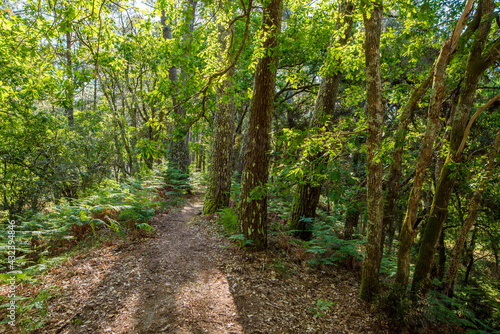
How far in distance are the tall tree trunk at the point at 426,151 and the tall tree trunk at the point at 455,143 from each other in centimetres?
57

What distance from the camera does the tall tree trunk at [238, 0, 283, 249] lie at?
17.2ft

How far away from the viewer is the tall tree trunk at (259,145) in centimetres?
523

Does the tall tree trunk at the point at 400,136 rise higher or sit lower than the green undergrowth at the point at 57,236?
higher

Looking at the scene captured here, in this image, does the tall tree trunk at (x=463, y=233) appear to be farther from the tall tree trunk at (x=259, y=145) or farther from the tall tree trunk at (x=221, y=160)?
the tall tree trunk at (x=221, y=160)

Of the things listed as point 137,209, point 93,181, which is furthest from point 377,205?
point 93,181

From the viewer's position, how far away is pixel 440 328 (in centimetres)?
421

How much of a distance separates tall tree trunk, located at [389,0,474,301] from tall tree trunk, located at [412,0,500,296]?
57 cm

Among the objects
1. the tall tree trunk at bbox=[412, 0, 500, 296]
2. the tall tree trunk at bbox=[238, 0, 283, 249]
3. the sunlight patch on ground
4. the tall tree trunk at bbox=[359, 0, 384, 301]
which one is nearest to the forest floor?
the sunlight patch on ground

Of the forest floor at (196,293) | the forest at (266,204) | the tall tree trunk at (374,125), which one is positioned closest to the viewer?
the forest floor at (196,293)

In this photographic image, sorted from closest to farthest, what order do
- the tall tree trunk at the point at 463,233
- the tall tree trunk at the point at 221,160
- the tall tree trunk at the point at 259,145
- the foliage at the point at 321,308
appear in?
the foliage at the point at 321,308 < the tall tree trunk at the point at 463,233 < the tall tree trunk at the point at 259,145 < the tall tree trunk at the point at 221,160

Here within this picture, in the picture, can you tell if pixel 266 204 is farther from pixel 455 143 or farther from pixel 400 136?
pixel 455 143

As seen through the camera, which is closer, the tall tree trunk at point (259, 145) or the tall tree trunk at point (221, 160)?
the tall tree trunk at point (259, 145)

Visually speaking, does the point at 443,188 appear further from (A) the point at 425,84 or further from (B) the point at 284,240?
(B) the point at 284,240

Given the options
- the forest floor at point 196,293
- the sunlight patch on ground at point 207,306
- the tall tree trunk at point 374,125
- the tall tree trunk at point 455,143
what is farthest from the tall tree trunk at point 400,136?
Result: the sunlight patch on ground at point 207,306
